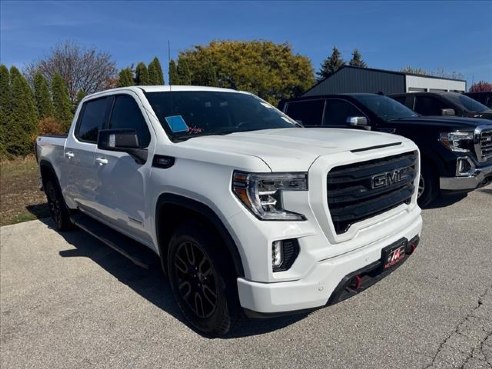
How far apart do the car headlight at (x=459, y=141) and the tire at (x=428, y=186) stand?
16.3 inches

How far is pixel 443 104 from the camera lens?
9578 mm

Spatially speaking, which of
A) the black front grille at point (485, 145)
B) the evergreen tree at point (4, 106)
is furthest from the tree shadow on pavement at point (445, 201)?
the evergreen tree at point (4, 106)

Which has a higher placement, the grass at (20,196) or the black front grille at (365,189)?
the black front grille at (365,189)

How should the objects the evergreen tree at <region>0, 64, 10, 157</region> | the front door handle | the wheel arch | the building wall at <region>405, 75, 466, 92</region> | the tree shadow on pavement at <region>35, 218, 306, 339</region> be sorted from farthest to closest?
the building wall at <region>405, 75, 466, 92</region>, the evergreen tree at <region>0, 64, 10, 157</region>, the front door handle, the tree shadow on pavement at <region>35, 218, 306, 339</region>, the wheel arch

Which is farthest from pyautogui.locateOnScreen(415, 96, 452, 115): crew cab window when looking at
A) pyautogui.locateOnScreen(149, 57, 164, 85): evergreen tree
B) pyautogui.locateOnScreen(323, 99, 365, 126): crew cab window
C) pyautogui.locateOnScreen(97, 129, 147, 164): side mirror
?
pyautogui.locateOnScreen(149, 57, 164, 85): evergreen tree

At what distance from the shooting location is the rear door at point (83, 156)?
4.71 meters

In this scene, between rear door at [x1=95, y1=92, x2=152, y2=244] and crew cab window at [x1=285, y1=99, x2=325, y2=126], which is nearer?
rear door at [x1=95, y1=92, x2=152, y2=244]

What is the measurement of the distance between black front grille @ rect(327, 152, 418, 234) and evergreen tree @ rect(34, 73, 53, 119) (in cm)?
1922

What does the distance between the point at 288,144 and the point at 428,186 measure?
3.85 metres

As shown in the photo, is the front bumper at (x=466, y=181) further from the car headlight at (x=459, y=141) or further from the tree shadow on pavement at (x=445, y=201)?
the tree shadow on pavement at (x=445, y=201)

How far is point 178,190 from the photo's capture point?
306 cm

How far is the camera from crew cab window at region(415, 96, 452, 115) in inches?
382

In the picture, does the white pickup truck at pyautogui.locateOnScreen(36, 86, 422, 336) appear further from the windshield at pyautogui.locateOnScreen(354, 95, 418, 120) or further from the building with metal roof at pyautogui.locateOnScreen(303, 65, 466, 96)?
the building with metal roof at pyautogui.locateOnScreen(303, 65, 466, 96)

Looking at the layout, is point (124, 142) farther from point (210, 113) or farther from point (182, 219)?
point (210, 113)
